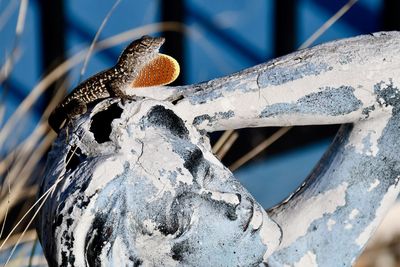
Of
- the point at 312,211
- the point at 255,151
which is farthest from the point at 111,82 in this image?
the point at 255,151

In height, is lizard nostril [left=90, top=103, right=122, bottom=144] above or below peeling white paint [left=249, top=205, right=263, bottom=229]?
above

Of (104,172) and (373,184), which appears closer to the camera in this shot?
(104,172)

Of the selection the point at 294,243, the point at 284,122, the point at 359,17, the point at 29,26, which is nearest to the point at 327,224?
the point at 294,243

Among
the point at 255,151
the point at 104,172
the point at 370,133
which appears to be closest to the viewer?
the point at 104,172

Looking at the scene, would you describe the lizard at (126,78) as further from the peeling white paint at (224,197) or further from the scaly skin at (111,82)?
the peeling white paint at (224,197)

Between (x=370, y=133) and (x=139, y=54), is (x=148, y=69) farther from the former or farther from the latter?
(x=370, y=133)

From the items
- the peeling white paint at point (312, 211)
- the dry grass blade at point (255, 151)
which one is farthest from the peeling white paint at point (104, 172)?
the dry grass blade at point (255, 151)

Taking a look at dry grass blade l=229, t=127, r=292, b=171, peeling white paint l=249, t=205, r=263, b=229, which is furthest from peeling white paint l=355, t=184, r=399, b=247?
dry grass blade l=229, t=127, r=292, b=171

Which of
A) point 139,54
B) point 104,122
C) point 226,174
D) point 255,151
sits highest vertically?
point 255,151

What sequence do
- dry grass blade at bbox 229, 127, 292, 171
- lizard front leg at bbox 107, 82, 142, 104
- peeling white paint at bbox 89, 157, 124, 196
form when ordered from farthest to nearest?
dry grass blade at bbox 229, 127, 292, 171 < lizard front leg at bbox 107, 82, 142, 104 < peeling white paint at bbox 89, 157, 124, 196

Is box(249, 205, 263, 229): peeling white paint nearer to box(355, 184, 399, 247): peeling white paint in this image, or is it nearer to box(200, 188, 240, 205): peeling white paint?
box(200, 188, 240, 205): peeling white paint
